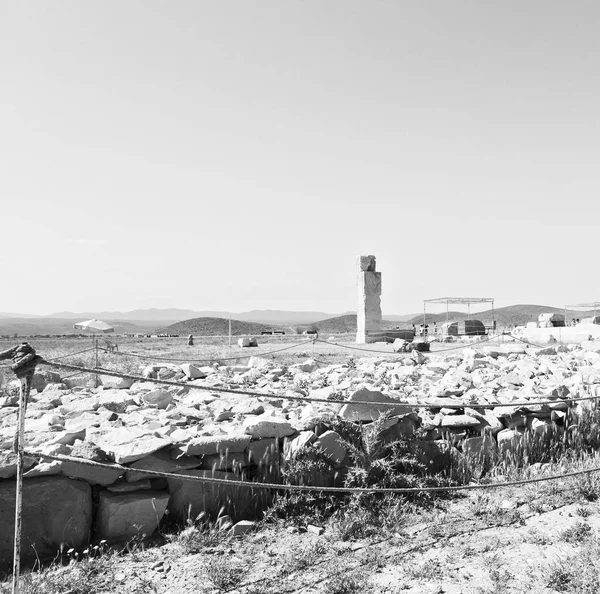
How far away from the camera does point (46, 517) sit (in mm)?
A: 4398

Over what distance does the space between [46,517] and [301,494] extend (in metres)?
2.17

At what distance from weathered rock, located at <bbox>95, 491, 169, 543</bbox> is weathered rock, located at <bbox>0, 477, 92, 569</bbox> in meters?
0.12

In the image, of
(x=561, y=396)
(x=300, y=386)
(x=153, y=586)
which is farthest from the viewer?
(x=300, y=386)

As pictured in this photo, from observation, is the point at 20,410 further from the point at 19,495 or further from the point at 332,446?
the point at 332,446

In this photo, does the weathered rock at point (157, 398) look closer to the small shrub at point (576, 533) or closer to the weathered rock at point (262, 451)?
the weathered rock at point (262, 451)

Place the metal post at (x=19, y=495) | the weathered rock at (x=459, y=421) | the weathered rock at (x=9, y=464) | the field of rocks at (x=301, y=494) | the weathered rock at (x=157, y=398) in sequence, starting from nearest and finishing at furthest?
the metal post at (x=19, y=495) < the field of rocks at (x=301, y=494) < the weathered rock at (x=9, y=464) < the weathered rock at (x=459, y=421) < the weathered rock at (x=157, y=398)

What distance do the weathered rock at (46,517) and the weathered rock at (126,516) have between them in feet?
0.40

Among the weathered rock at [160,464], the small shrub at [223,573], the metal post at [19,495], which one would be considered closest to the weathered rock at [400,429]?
the weathered rock at [160,464]

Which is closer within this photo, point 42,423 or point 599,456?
point 42,423

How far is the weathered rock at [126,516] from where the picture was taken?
454 cm

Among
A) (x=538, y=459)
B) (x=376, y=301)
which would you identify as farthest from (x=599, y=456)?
(x=376, y=301)

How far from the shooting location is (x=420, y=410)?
6.49m

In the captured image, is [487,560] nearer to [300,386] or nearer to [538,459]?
[538,459]

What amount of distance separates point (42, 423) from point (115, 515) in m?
1.78
